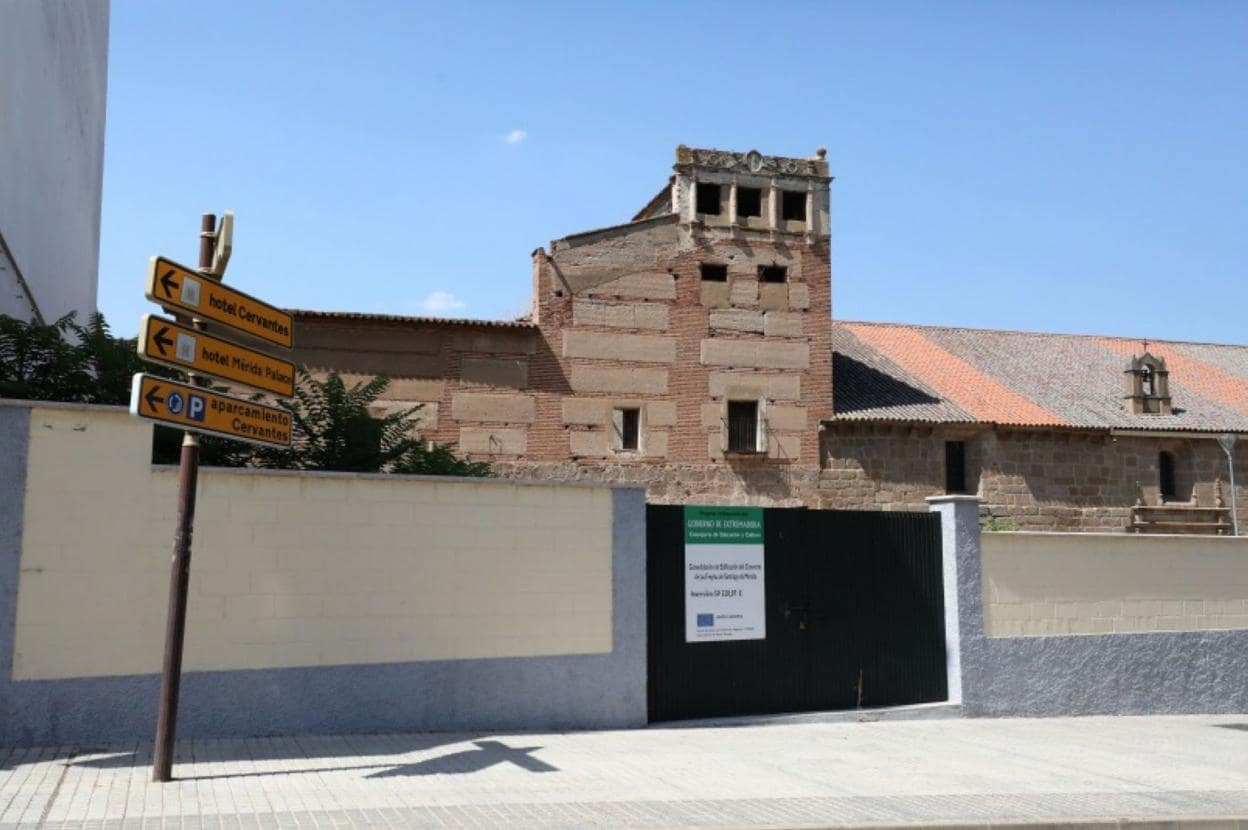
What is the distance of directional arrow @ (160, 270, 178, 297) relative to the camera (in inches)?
320

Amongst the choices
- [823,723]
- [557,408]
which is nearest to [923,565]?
[823,723]

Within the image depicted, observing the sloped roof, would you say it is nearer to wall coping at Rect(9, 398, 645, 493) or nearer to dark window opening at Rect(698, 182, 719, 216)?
dark window opening at Rect(698, 182, 719, 216)

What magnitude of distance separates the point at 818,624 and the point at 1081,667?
3868mm

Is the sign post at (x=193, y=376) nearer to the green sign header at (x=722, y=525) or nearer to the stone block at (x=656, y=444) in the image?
the green sign header at (x=722, y=525)

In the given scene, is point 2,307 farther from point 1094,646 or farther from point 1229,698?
point 1229,698

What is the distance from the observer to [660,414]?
2748cm

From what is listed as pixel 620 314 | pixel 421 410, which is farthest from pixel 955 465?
pixel 421 410

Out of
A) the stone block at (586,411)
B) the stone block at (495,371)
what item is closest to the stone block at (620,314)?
the stone block at (495,371)

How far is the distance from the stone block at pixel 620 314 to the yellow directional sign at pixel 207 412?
17.9 m

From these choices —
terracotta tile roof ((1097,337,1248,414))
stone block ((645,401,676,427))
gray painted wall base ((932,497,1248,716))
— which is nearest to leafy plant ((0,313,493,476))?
gray painted wall base ((932,497,1248,716))

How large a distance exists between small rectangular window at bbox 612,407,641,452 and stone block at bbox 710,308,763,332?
2958 mm

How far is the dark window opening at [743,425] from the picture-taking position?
28.1m

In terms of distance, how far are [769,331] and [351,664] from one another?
19671 mm

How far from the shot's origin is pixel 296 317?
24734 millimetres
